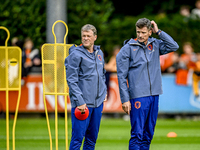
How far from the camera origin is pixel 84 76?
662 cm

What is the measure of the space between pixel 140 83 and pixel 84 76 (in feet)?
2.72

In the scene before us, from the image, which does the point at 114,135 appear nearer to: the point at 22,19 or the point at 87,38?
the point at 87,38

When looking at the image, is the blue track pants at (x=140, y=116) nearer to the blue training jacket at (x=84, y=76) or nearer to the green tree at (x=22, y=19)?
the blue training jacket at (x=84, y=76)

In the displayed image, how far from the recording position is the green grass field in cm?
956

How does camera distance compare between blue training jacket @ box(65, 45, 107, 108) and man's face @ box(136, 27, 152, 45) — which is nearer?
blue training jacket @ box(65, 45, 107, 108)

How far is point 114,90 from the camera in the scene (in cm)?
1423

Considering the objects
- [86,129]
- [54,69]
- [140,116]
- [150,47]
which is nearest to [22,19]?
[54,69]

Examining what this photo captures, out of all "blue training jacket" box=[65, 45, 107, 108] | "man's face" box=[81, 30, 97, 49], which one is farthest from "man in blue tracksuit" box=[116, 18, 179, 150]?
"man's face" box=[81, 30, 97, 49]

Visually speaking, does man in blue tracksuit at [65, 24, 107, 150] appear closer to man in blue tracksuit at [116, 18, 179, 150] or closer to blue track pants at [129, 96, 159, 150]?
man in blue tracksuit at [116, 18, 179, 150]

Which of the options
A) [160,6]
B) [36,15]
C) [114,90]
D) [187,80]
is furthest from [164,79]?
[160,6]

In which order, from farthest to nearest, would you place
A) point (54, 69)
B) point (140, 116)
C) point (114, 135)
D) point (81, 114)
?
point (114, 135)
point (54, 69)
point (140, 116)
point (81, 114)

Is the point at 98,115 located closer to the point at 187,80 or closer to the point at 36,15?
the point at 187,80

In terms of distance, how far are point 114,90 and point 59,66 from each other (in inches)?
268

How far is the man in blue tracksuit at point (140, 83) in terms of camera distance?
673 centimetres
